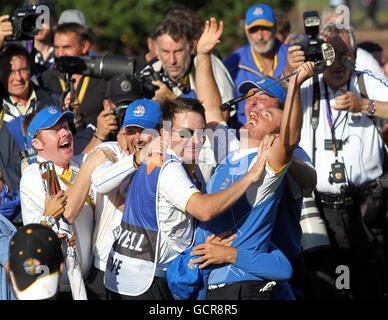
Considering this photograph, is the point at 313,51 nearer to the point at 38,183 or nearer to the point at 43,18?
the point at 38,183

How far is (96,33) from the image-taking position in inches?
527

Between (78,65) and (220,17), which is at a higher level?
(220,17)

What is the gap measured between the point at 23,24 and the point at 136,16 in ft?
25.8

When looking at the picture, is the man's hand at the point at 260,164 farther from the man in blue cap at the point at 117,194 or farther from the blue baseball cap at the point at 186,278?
the man in blue cap at the point at 117,194

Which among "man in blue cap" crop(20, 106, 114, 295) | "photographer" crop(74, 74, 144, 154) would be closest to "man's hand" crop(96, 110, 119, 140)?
"photographer" crop(74, 74, 144, 154)

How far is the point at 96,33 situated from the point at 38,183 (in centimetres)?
941

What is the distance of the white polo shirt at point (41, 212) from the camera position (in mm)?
4352

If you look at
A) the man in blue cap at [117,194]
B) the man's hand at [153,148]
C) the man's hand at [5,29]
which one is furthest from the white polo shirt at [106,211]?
the man's hand at [5,29]

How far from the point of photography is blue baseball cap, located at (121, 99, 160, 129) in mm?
4383

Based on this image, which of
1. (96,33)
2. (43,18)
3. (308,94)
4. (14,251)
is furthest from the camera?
(96,33)

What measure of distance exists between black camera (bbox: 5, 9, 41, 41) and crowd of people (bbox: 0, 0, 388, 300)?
0.19ft

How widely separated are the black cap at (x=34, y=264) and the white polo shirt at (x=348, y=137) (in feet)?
8.92

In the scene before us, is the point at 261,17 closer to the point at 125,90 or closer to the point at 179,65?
the point at 179,65
